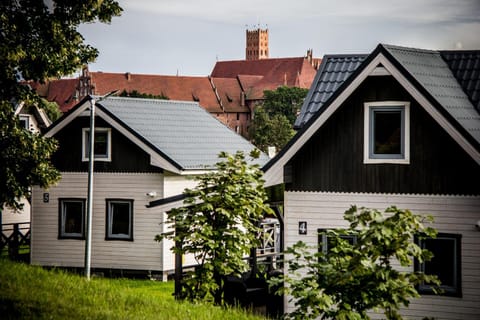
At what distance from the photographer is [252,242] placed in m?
16.0

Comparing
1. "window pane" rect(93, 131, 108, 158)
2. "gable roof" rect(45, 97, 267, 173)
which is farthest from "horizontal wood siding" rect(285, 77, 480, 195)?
"window pane" rect(93, 131, 108, 158)

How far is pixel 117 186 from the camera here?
26.3 meters

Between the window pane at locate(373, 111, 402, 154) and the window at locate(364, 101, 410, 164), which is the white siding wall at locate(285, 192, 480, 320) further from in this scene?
the window pane at locate(373, 111, 402, 154)

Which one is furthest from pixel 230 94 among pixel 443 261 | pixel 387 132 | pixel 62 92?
pixel 443 261

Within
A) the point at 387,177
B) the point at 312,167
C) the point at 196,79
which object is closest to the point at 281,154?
the point at 312,167

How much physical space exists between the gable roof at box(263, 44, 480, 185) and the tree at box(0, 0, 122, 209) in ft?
22.8

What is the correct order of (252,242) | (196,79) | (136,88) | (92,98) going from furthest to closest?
1. (196,79)
2. (136,88)
3. (92,98)
4. (252,242)

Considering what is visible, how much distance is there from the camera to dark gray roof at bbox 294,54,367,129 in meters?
18.6

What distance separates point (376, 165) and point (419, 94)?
186 cm

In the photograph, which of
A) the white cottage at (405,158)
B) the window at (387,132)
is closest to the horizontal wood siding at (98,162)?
the white cottage at (405,158)

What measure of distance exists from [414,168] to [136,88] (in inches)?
4311

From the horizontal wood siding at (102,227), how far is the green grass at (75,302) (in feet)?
35.6

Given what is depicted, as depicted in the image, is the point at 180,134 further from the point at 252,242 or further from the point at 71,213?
the point at 252,242

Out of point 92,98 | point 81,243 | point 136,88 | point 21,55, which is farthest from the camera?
point 136,88
